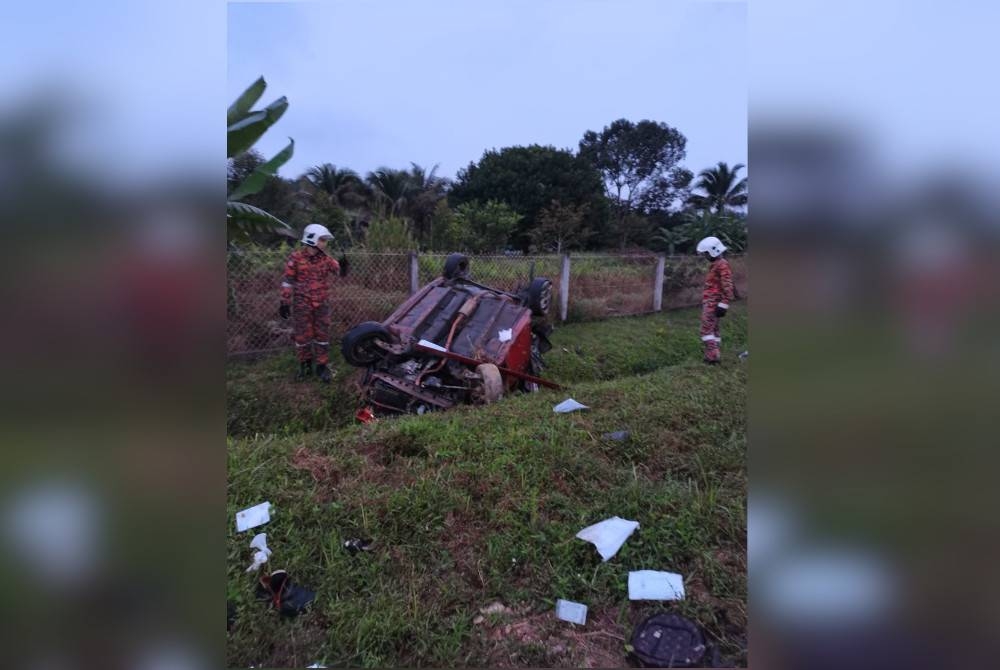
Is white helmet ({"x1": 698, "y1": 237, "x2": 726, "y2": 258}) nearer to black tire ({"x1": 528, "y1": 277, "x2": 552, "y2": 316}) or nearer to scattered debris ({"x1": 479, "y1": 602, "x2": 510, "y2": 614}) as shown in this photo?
black tire ({"x1": 528, "y1": 277, "x2": 552, "y2": 316})

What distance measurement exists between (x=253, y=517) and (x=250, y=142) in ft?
11.2

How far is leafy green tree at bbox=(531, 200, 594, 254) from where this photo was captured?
1719 centimetres

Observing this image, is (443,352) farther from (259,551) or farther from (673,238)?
(673,238)

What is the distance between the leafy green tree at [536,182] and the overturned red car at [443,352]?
15000 millimetres

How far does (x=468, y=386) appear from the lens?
459 centimetres

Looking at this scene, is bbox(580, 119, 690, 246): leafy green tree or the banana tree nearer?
the banana tree

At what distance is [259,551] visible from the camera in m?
2.22

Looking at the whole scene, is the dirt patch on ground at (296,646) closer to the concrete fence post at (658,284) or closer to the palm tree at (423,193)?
the concrete fence post at (658,284)

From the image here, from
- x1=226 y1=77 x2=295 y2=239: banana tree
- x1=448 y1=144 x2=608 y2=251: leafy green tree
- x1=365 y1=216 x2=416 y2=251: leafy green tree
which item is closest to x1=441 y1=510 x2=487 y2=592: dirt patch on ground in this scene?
x1=226 y1=77 x2=295 y2=239: banana tree

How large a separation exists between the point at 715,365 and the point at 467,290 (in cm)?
302

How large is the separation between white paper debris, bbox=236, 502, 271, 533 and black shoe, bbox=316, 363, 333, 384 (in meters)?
2.89
